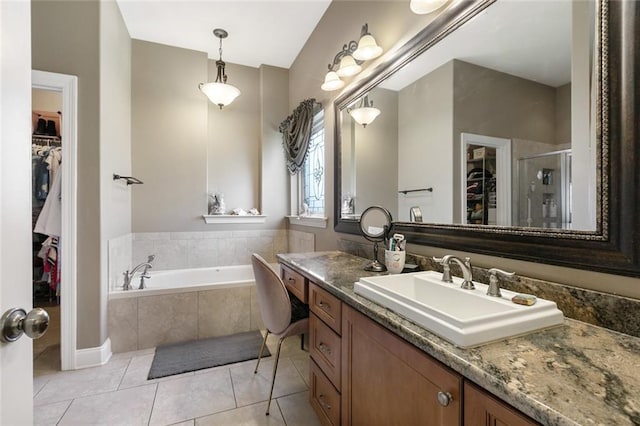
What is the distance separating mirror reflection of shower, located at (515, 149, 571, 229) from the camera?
3.04 feet

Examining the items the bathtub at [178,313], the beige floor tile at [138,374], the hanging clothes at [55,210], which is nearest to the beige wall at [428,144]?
the bathtub at [178,313]

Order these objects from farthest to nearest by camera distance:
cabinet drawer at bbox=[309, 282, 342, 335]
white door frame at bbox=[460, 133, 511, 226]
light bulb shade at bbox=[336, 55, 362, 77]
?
light bulb shade at bbox=[336, 55, 362, 77] → cabinet drawer at bbox=[309, 282, 342, 335] → white door frame at bbox=[460, 133, 511, 226]

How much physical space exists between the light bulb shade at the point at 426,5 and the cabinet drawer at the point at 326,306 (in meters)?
1.42

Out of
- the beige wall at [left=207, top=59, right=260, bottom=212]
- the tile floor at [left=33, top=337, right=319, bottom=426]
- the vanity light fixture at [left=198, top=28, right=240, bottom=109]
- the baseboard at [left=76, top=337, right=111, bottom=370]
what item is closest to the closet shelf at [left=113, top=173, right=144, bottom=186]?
the beige wall at [left=207, top=59, right=260, bottom=212]

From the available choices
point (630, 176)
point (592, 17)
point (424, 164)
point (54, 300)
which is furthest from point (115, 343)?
point (592, 17)

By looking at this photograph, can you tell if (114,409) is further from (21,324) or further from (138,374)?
(21,324)

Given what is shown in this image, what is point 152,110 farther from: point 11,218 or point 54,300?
point 11,218

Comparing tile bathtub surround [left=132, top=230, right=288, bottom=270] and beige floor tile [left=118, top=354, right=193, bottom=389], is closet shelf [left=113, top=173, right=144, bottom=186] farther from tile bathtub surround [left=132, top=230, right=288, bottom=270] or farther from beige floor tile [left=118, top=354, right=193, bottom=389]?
beige floor tile [left=118, top=354, right=193, bottom=389]

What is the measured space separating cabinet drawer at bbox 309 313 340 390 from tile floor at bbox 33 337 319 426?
0.44 metres

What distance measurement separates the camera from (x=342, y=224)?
229cm

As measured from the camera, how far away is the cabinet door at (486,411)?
544 mm

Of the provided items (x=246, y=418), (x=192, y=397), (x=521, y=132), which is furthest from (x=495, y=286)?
(x=192, y=397)

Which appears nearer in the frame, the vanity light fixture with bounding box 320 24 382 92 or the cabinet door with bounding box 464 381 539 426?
the cabinet door with bounding box 464 381 539 426

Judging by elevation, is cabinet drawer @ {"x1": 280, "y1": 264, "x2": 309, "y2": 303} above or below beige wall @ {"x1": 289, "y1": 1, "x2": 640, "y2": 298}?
below
